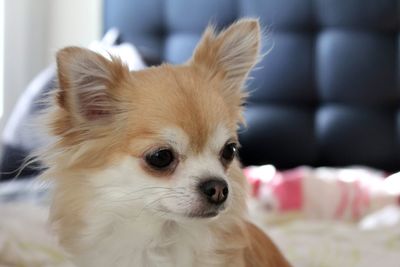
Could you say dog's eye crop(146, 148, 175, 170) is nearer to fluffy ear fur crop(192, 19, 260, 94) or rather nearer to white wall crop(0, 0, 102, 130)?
fluffy ear fur crop(192, 19, 260, 94)

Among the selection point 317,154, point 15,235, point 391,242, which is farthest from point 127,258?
point 317,154

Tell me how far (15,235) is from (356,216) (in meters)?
1.16

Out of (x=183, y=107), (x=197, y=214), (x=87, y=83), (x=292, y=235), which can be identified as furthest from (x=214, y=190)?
(x=292, y=235)

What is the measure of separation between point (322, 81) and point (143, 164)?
1.52 m

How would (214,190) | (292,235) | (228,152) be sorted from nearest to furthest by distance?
(214,190) → (228,152) → (292,235)

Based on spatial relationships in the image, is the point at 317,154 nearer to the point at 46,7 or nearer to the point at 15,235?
the point at 46,7

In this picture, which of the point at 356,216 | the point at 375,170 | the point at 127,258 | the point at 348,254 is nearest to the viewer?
the point at 127,258

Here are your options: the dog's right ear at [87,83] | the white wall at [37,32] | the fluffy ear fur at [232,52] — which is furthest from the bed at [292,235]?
the white wall at [37,32]

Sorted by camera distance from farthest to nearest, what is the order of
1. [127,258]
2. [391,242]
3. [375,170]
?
[375,170]
[391,242]
[127,258]

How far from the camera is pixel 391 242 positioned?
167cm

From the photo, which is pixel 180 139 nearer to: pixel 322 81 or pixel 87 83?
pixel 87 83

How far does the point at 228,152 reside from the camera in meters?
1.12

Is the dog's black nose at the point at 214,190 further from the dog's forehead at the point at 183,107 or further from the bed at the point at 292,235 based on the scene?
the bed at the point at 292,235

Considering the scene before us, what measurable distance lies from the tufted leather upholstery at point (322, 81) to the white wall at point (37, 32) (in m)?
0.32
